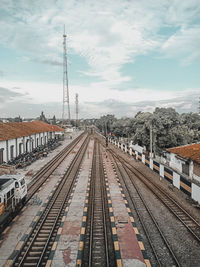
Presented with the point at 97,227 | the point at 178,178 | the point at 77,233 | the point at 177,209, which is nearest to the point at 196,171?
the point at 178,178

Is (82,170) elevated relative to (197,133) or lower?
lower

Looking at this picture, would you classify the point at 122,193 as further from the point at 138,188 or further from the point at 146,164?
the point at 146,164

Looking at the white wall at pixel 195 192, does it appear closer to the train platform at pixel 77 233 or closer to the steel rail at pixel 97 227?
the train platform at pixel 77 233

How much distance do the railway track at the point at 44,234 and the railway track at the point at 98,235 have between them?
5.43 ft

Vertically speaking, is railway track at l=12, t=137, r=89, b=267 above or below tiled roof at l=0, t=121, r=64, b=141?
below

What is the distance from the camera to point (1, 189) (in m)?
10.6

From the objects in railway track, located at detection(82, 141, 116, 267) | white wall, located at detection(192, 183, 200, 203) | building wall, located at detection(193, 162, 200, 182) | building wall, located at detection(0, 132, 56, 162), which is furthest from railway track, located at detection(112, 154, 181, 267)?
building wall, located at detection(0, 132, 56, 162)

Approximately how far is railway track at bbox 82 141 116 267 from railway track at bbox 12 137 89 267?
5.43 feet

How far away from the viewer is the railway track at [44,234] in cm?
813

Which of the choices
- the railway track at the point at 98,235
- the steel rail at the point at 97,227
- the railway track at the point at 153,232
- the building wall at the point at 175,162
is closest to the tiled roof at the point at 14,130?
the steel rail at the point at 97,227

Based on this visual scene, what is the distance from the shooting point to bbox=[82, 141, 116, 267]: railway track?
26.5 ft

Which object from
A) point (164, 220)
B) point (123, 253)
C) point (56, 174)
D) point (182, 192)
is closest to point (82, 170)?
point (56, 174)

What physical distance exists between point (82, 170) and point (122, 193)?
9275 mm

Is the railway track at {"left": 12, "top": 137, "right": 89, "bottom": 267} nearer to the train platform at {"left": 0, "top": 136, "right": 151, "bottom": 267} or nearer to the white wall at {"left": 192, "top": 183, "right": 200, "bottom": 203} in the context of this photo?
the train platform at {"left": 0, "top": 136, "right": 151, "bottom": 267}
